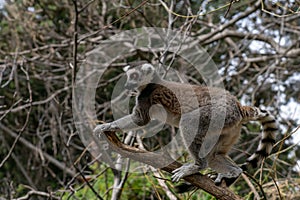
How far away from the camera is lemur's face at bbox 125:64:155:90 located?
3177mm

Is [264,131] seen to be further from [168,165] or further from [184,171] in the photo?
[168,165]

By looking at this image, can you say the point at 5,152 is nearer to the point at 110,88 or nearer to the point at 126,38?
the point at 110,88

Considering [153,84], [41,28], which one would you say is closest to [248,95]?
[41,28]

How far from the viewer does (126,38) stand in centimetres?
562

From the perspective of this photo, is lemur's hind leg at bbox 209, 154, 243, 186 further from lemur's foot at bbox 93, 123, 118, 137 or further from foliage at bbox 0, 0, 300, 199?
foliage at bbox 0, 0, 300, 199

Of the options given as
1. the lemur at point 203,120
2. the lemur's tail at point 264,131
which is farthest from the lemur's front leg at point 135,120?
the lemur's tail at point 264,131

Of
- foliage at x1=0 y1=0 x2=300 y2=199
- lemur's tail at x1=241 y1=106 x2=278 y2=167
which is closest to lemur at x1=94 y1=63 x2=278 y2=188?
lemur's tail at x1=241 y1=106 x2=278 y2=167

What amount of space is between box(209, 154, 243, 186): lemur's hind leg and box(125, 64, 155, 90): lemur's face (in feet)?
2.44

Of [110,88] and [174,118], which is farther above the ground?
[174,118]

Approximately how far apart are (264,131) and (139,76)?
3.06ft

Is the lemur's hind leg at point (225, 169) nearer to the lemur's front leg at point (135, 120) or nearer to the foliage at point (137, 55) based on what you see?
the lemur's front leg at point (135, 120)

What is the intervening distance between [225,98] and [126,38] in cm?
300

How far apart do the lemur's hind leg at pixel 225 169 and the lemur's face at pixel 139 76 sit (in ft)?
2.44

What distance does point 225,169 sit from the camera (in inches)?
111
